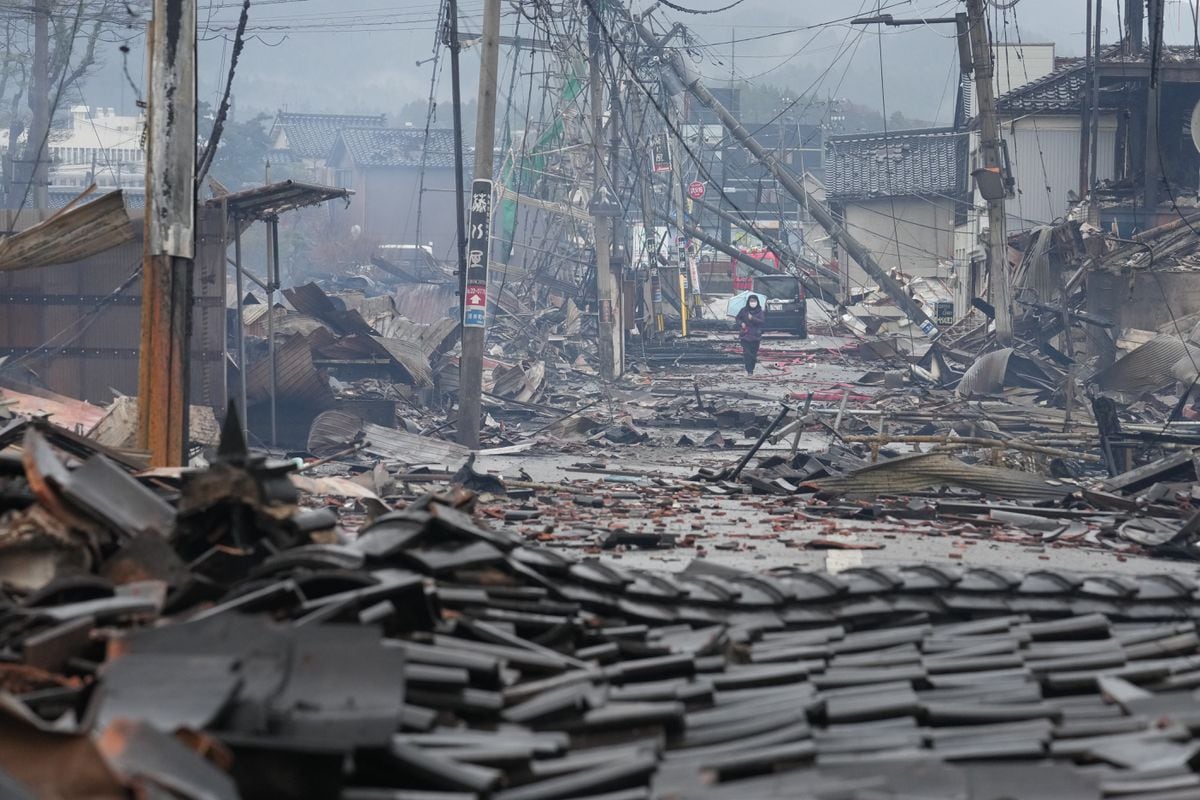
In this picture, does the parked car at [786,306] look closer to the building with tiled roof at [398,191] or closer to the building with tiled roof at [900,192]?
the building with tiled roof at [900,192]

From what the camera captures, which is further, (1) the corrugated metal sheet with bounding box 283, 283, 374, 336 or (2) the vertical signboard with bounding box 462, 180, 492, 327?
(1) the corrugated metal sheet with bounding box 283, 283, 374, 336

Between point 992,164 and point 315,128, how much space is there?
59212 millimetres

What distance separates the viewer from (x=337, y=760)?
12.2ft

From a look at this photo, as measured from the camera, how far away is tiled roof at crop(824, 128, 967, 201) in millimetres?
51188

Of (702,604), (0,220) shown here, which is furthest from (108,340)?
(702,604)

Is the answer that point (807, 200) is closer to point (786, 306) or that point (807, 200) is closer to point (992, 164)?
point (786, 306)

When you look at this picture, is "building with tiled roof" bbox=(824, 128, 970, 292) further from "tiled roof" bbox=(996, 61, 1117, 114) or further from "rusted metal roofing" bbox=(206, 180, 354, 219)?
"rusted metal roofing" bbox=(206, 180, 354, 219)

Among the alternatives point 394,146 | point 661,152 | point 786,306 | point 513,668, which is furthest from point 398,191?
point 513,668

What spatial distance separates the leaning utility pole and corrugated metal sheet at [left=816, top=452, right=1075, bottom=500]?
1302 cm

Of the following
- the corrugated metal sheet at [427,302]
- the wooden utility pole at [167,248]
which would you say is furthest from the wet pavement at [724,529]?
the corrugated metal sheet at [427,302]

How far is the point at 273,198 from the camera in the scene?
1521 cm

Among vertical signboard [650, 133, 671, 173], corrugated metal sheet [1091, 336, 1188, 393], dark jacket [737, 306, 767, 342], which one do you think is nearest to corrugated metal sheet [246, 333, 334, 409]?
corrugated metal sheet [1091, 336, 1188, 393]

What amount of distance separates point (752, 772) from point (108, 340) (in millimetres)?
14436

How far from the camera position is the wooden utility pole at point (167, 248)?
9734 millimetres
